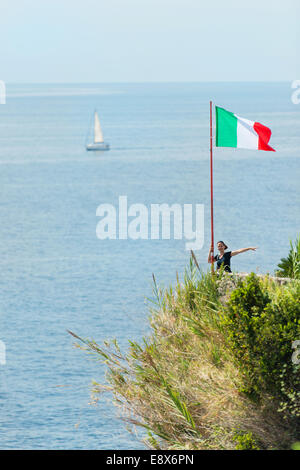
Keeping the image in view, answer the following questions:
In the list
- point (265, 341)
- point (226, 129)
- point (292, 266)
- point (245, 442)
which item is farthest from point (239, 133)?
point (245, 442)

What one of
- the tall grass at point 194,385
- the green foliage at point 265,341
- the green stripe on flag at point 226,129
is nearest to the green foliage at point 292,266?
the tall grass at point 194,385

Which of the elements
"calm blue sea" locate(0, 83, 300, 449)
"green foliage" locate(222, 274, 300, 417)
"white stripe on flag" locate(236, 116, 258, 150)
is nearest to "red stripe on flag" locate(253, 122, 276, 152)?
"white stripe on flag" locate(236, 116, 258, 150)

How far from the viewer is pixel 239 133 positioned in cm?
2355

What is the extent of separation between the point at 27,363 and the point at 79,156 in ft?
409

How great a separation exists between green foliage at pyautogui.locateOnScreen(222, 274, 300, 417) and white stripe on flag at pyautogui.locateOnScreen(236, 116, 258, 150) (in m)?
7.01

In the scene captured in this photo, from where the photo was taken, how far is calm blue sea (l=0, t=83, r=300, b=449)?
215 feet

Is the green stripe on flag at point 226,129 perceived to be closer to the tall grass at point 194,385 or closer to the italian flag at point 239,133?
the italian flag at point 239,133

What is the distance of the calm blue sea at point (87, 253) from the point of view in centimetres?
6550

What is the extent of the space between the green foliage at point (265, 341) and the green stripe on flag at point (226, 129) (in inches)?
288

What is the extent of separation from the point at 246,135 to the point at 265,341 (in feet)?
28.3

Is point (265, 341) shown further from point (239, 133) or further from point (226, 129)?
point (226, 129)

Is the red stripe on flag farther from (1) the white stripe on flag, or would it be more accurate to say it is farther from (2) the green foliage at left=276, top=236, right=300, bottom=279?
(2) the green foliage at left=276, top=236, right=300, bottom=279

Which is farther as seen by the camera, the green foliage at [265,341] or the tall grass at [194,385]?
the tall grass at [194,385]
